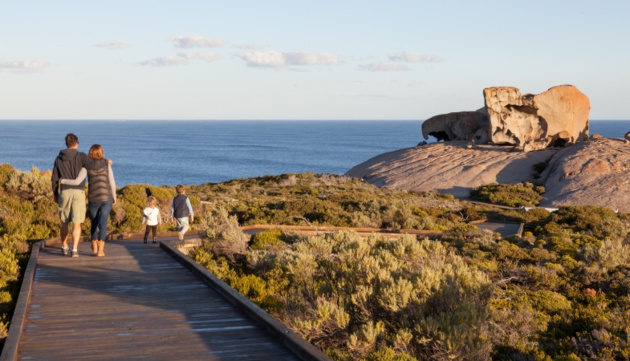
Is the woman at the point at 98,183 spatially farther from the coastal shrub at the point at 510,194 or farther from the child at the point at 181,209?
the coastal shrub at the point at 510,194

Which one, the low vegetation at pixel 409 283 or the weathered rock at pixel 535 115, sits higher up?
the weathered rock at pixel 535 115

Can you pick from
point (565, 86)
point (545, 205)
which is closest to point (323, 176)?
point (545, 205)

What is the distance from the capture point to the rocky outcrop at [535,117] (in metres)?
49.3

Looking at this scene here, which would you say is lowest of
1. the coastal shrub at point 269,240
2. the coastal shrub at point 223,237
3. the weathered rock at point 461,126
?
the coastal shrub at point 269,240

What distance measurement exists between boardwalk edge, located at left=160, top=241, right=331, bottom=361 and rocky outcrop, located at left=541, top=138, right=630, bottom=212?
32.7m

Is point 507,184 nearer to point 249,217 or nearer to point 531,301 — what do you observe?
point 249,217

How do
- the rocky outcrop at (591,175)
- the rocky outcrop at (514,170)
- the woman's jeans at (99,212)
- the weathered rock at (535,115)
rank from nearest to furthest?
the woman's jeans at (99,212) → the rocky outcrop at (591,175) → the rocky outcrop at (514,170) → the weathered rock at (535,115)

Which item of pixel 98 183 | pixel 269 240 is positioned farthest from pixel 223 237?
pixel 98 183

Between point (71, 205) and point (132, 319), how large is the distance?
3831 millimetres

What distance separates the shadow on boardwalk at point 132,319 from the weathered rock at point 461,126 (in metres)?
47.1

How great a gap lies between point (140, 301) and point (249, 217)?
13370 millimetres

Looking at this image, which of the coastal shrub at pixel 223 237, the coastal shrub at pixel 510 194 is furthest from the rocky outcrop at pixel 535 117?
the coastal shrub at pixel 223 237

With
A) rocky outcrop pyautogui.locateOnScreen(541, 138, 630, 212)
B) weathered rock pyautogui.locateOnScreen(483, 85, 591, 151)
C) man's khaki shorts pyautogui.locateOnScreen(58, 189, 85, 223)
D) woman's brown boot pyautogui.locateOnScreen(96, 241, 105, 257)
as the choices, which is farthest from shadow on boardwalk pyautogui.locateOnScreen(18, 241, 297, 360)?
weathered rock pyautogui.locateOnScreen(483, 85, 591, 151)

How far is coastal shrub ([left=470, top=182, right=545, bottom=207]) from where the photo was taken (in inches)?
1469
